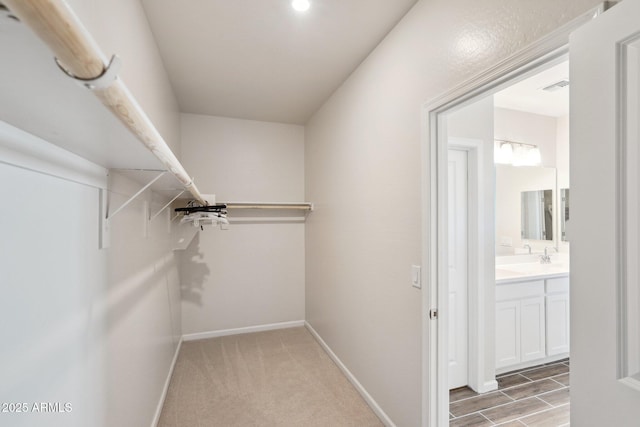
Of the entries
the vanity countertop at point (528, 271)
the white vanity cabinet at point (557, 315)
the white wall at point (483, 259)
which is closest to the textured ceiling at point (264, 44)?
the white wall at point (483, 259)

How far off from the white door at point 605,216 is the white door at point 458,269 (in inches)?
61.0

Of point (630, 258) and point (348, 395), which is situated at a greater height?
point (630, 258)

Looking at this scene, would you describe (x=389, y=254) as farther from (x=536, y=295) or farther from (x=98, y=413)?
(x=536, y=295)

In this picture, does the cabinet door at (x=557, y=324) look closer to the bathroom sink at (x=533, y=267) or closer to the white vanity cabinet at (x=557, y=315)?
the white vanity cabinet at (x=557, y=315)

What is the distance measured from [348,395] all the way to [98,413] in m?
1.77

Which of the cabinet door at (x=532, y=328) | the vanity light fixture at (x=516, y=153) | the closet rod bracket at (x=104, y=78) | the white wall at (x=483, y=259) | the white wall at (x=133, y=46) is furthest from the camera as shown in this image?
the vanity light fixture at (x=516, y=153)

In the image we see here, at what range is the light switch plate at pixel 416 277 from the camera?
1.62 meters

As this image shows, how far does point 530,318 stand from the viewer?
2641 millimetres

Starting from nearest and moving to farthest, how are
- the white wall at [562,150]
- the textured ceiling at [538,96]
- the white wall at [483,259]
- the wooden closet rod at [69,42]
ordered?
the wooden closet rod at [69,42], the white wall at [483,259], the textured ceiling at [538,96], the white wall at [562,150]

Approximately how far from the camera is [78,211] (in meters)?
0.95

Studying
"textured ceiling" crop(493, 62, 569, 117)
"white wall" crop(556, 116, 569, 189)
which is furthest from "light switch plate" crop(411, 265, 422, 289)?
"white wall" crop(556, 116, 569, 189)

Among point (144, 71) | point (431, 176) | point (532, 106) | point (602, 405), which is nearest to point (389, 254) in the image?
point (431, 176)

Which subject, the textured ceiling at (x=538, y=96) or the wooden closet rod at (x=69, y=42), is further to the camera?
the textured ceiling at (x=538, y=96)

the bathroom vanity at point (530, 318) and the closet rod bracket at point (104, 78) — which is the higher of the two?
the closet rod bracket at point (104, 78)
